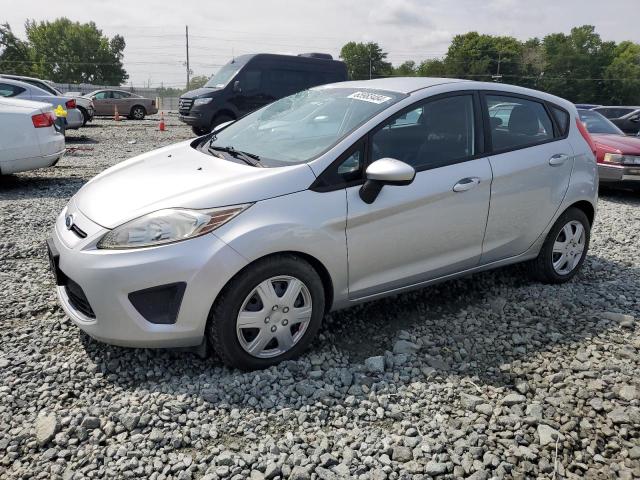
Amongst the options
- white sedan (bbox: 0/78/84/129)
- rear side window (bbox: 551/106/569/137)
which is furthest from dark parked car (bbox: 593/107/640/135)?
white sedan (bbox: 0/78/84/129)

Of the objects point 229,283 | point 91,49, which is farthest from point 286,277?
point 91,49

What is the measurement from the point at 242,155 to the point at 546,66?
8928cm

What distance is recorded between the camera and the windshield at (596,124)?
10.2 metres

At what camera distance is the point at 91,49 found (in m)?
86.9

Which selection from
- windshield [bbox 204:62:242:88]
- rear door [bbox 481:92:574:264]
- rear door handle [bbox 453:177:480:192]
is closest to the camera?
rear door handle [bbox 453:177:480:192]

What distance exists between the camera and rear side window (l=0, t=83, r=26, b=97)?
12164 millimetres

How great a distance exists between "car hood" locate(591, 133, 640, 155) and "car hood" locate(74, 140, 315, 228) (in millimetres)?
7702

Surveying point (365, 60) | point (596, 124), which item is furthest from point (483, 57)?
point (596, 124)

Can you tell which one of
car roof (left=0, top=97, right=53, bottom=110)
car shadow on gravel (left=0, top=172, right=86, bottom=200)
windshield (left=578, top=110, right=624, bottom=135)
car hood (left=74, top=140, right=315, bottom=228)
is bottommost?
car shadow on gravel (left=0, top=172, right=86, bottom=200)

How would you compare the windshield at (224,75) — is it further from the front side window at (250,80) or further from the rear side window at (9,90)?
the rear side window at (9,90)

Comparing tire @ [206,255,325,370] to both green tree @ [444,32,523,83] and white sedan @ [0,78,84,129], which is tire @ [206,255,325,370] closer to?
white sedan @ [0,78,84,129]

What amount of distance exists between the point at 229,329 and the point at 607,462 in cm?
194

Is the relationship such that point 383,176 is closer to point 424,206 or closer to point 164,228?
point 424,206

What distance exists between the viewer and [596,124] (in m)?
10.4
